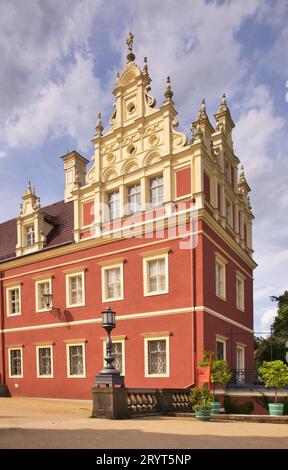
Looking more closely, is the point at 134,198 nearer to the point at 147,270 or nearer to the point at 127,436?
the point at 147,270

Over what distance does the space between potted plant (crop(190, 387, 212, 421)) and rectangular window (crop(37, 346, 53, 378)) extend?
970 centimetres

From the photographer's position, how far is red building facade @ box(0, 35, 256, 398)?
61.8 feet

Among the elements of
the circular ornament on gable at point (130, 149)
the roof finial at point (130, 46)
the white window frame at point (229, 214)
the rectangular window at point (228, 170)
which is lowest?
the white window frame at point (229, 214)

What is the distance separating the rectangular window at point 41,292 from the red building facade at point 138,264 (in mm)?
81

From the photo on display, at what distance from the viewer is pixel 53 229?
1014 inches

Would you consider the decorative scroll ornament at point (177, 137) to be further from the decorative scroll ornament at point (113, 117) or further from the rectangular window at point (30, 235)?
the rectangular window at point (30, 235)

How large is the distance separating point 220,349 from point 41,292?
404 inches

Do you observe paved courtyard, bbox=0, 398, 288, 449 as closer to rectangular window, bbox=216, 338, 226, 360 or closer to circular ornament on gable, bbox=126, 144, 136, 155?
rectangular window, bbox=216, 338, 226, 360

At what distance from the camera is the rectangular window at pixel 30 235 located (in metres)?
25.7

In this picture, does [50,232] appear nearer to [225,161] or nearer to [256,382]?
[225,161]

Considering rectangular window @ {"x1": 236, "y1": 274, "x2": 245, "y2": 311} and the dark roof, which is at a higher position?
the dark roof

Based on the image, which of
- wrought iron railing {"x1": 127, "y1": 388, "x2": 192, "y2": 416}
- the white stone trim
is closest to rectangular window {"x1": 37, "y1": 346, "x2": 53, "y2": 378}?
the white stone trim

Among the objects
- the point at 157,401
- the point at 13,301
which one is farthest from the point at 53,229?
the point at 157,401

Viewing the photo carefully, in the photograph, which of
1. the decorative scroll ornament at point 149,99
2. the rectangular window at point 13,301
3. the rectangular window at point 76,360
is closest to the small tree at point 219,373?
the rectangular window at point 76,360
